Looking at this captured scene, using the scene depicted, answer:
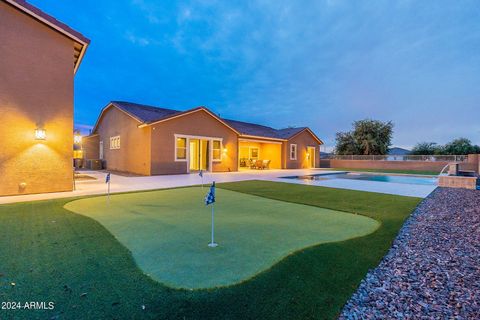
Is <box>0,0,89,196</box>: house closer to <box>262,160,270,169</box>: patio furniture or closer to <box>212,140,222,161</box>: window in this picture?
<box>212,140,222,161</box>: window

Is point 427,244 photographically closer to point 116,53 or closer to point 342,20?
point 342,20

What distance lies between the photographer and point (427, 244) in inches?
147

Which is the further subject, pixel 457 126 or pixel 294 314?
pixel 457 126

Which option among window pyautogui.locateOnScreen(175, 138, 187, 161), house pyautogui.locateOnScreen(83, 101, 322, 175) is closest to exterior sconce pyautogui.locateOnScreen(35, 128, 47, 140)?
house pyautogui.locateOnScreen(83, 101, 322, 175)

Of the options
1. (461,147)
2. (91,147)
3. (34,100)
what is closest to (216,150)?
(34,100)

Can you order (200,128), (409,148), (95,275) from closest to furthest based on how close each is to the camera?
(95,275)
(200,128)
(409,148)

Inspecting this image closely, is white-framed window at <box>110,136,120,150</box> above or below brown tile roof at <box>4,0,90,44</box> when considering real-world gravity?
below

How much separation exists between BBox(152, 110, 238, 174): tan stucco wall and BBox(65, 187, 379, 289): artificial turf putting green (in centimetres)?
776

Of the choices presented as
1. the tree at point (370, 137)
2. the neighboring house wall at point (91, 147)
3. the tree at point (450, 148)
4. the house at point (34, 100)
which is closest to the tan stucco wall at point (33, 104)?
the house at point (34, 100)

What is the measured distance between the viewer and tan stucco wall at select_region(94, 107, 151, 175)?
14.7m

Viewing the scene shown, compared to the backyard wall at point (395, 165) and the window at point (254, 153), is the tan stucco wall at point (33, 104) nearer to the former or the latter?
the window at point (254, 153)

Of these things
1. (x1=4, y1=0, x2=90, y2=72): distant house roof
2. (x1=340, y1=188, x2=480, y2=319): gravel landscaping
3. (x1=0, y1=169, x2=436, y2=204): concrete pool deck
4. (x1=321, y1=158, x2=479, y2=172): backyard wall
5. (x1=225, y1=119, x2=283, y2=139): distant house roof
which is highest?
(x1=4, y1=0, x2=90, y2=72): distant house roof

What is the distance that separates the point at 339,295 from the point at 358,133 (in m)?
32.6

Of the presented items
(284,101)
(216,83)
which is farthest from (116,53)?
(284,101)
